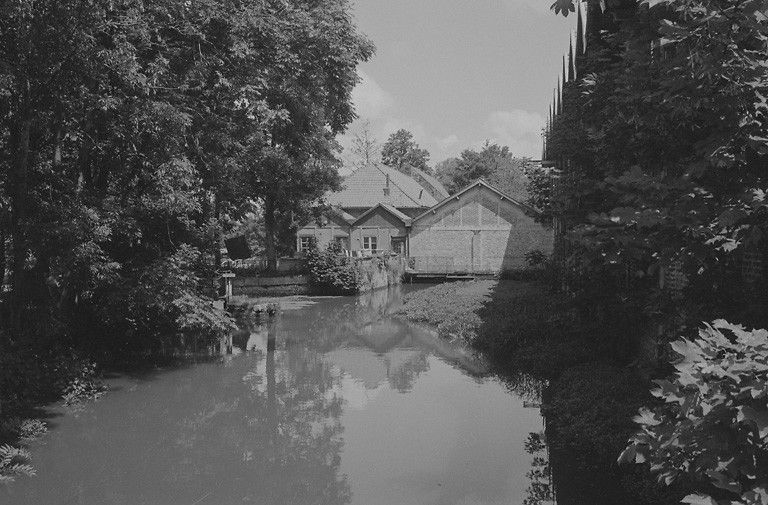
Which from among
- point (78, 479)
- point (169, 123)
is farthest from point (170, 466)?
point (169, 123)

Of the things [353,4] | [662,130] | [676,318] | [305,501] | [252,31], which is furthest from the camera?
[353,4]

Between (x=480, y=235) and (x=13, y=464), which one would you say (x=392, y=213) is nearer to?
(x=480, y=235)

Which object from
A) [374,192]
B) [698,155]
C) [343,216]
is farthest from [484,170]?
[698,155]

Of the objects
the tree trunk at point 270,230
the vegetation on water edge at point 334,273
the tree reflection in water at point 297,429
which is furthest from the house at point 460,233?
the tree reflection in water at point 297,429

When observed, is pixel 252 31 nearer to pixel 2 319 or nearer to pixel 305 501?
pixel 2 319

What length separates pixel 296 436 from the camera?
11.8 m

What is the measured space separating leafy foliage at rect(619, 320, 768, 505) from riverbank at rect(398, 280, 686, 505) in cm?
271

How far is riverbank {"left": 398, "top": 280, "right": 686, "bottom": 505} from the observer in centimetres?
845

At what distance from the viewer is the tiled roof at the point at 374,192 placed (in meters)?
52.5

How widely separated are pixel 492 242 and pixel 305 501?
3425 centimetres

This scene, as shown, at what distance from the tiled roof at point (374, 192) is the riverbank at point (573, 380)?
28418 mm

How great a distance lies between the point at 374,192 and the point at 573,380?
41.6 metres

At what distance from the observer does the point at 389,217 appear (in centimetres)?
4603

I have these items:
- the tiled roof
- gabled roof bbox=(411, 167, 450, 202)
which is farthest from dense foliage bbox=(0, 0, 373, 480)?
gabled roof bbox=(411, 167, 450, 202)
